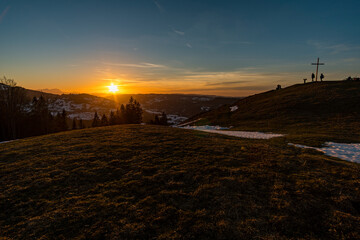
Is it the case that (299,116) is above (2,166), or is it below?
above

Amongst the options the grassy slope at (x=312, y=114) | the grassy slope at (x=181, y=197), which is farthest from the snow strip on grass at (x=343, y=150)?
the grassy slope at (x=312, y=114)

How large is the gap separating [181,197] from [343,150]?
56.8 ft

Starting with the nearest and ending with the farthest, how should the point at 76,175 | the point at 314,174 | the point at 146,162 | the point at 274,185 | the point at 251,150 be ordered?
the point at 274,185 < the point at 314,174 < the point at 76,175 < the point at 146,162 < the point at 251,150

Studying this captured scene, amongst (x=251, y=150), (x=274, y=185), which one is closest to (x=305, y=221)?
(x=274, y=185)

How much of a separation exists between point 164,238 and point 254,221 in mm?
3340

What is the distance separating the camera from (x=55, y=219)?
21.5 ft

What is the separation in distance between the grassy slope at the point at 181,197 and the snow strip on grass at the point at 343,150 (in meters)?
3.67

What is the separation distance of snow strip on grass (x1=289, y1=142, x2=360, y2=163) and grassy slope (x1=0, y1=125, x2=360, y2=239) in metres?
3.67

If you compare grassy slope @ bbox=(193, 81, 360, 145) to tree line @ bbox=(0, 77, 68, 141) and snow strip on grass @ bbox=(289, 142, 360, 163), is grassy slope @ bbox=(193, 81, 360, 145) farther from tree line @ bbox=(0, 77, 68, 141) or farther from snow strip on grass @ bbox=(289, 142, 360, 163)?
tree line @ bbox=(0, 77, 68, 141)

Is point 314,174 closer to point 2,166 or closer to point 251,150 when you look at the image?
point 251,150

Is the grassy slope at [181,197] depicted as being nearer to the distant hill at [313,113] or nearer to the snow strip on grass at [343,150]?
the snow strip on grass at [343,150]

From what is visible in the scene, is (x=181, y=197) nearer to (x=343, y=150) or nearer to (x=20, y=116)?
(x=343, y=150)

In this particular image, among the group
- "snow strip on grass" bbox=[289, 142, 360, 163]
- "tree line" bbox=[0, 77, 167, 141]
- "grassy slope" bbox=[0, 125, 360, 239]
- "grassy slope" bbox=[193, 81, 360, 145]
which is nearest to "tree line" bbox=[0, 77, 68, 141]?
"tree line" bbox=[0, 77, 167, 141]

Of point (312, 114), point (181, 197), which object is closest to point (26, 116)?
point (181, 197)
